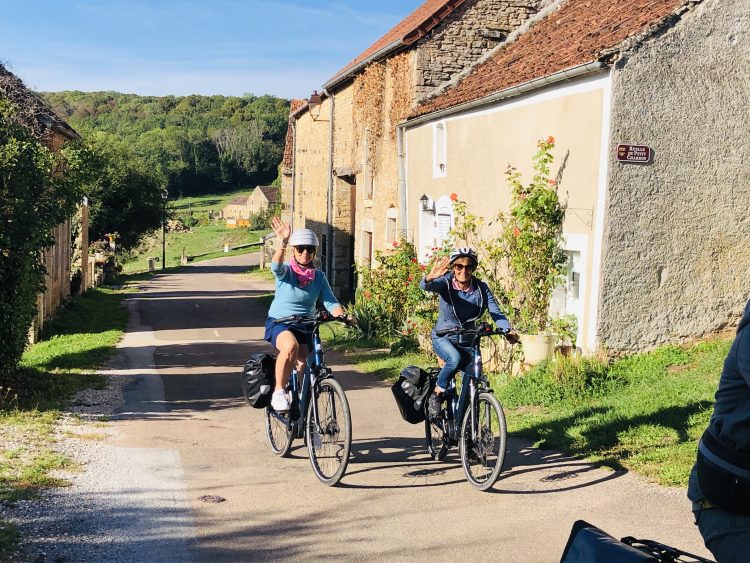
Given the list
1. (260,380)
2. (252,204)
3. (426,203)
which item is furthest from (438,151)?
(252,204)

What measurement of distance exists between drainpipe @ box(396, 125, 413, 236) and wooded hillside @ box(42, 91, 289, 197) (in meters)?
103

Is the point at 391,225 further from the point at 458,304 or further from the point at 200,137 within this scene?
the point at 200,137

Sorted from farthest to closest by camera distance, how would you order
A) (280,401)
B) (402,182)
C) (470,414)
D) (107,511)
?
→ (402,182), (280,401), (470,414), (107,511)

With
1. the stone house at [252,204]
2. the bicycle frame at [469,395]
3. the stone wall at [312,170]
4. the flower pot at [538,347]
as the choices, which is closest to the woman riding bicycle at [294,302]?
the bicycle frame at [469,395]

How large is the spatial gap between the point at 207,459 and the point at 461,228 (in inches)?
267

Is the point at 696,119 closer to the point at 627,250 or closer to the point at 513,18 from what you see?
the point at 627,250

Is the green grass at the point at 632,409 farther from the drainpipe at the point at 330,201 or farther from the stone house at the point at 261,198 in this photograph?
the stone house at the point at 261,198

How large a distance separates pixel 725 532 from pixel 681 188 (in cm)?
818

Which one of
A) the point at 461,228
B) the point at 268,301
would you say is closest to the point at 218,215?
the point at 268,301

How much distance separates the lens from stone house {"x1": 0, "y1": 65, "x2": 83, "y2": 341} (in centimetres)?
1619

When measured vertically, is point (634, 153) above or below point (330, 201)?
above

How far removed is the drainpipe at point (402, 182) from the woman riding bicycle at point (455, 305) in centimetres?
1056

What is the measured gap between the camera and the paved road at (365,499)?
211 inches

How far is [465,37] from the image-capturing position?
17.8m
